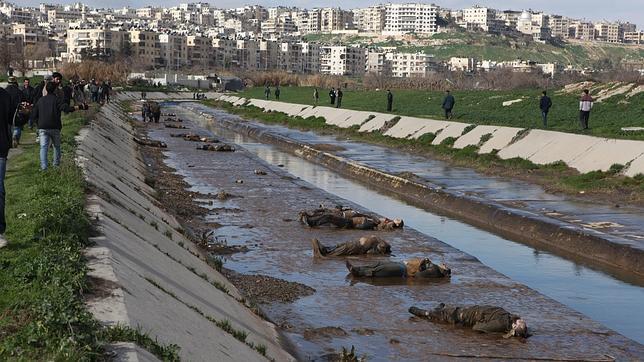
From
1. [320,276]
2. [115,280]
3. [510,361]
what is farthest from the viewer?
[320,276]

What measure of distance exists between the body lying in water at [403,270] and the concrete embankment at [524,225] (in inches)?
139

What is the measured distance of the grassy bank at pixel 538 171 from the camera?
80.8 ft

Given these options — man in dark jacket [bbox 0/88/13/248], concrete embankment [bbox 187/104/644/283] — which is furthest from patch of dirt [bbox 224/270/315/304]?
concrete embankment [bbox 187/104/644/283]

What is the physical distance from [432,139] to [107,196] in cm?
2851

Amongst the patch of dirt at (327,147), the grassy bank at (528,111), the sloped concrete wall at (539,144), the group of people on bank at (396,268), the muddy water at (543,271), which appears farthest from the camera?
the patch of dirt at (327,147)

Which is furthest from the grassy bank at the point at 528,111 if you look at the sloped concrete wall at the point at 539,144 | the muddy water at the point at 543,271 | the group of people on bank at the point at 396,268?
the group of people on bank at the point at 396,268

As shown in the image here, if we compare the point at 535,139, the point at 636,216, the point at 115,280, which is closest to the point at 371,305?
the point at 115,280

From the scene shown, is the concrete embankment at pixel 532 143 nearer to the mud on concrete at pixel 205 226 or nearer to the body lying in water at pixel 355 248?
the mud on concrete at pixel 205 226

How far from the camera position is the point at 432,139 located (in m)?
41.8

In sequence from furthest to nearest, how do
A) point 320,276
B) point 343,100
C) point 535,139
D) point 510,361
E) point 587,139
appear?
point 343,100
point 535,139
point 587,139
point 320,276
point 510,361

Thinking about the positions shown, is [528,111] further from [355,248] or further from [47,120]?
[47,120]

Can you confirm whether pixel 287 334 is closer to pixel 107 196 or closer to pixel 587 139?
pixel 107 196

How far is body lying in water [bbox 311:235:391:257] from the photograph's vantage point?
1603 centimetres

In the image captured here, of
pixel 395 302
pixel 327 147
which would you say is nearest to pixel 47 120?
pixel 395 302
